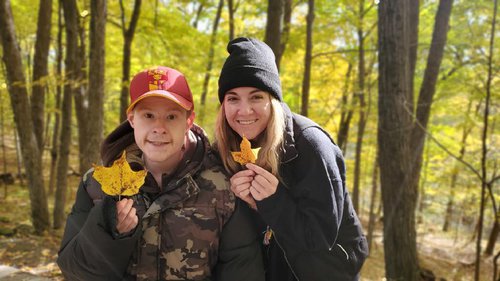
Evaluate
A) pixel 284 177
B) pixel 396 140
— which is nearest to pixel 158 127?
pixel 284 177

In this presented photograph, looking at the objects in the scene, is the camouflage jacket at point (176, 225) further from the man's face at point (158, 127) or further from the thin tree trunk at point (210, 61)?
the thin tree trunk at point (210, 61)

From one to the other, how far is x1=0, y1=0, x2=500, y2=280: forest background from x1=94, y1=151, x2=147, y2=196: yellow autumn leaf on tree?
12.3ft

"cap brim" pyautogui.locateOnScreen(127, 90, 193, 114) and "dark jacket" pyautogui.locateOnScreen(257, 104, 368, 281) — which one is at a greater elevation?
"cap brim" pyautogui.locateOnScreen(127, 90, 193, 114)

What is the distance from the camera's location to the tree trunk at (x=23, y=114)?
6492 mm

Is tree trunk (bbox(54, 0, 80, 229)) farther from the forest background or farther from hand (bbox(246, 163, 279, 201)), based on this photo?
hand (bbox(246, 163, 279, 201))

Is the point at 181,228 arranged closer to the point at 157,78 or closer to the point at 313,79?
the point at 157,78

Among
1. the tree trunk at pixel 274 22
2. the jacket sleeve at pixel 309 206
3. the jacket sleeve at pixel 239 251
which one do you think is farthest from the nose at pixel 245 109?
the tree trunk at pixel 274 22

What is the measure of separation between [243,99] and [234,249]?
84 cm

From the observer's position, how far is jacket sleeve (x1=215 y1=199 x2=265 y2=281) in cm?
176

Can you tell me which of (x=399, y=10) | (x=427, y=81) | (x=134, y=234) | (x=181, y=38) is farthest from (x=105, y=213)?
(x=181, y=38)

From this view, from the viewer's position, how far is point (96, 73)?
17.7 feet

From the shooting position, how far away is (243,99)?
6.34 ft

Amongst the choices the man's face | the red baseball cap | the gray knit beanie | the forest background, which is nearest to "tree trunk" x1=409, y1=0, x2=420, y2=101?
the forest background

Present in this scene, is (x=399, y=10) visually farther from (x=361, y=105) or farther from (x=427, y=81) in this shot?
(x=361, y=105)
